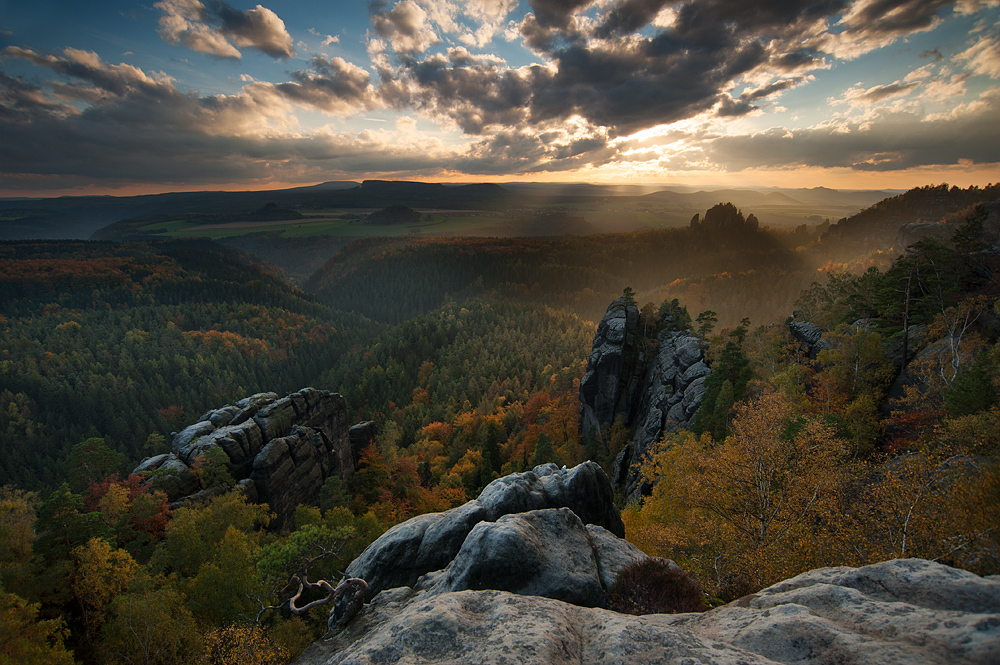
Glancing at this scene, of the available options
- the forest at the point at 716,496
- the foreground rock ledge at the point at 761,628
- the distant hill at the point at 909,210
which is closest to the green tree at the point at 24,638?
the forest at the point at 716,496

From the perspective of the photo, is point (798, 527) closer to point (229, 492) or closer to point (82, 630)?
point (82, 630)

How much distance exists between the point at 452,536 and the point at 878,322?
5325 centimetres

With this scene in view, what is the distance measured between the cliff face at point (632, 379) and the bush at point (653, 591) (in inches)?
1748

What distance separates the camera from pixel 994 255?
1661 inches

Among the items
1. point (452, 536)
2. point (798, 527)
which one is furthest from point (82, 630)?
point (798, 527)

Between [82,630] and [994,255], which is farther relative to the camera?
[994,255]

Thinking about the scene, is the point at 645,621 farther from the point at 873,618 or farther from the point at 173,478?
the point at 173,478

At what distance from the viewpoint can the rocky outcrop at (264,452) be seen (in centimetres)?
4700

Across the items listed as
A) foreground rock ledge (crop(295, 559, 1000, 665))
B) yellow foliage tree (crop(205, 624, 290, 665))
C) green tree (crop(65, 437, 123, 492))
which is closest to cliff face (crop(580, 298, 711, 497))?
foreground rock ledge (crop(295, 559, 1000, 665))

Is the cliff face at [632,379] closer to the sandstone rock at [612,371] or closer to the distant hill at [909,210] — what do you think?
the sandstone rock at [612,371]

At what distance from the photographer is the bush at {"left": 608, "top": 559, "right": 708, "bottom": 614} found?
1606 centimetres

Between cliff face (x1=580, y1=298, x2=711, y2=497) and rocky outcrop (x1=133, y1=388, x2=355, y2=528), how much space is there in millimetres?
50567

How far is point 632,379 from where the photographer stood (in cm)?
8019

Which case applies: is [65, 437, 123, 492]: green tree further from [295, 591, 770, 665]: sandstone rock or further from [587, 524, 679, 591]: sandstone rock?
A: [587, 524, 679, 591]: sandstone rock
